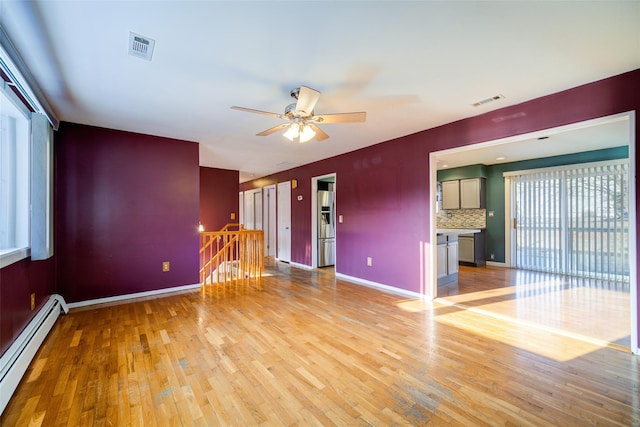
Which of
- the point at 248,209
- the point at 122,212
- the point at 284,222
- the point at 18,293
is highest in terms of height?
the point at 248,209

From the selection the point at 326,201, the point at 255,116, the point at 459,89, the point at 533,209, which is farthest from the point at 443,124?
the point at 533,209

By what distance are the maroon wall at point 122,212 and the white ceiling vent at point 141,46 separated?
2.31m

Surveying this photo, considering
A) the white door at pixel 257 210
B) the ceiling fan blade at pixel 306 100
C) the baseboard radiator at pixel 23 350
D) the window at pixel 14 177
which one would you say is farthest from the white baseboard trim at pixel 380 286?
the window at pixel 14 177

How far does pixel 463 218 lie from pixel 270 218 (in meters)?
5.01

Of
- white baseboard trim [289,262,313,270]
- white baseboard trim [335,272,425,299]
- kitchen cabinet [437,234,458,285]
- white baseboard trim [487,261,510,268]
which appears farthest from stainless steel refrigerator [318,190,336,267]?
white baseboard trim [487,261,510,268]

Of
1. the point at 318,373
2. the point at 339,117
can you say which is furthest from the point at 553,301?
the point at 339,117

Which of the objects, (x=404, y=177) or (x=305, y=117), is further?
(x=404, y=177)

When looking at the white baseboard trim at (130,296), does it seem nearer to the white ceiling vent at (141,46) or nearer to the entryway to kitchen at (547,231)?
the white ceiling vent at (141,46)

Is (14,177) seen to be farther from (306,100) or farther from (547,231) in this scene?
(547,231)

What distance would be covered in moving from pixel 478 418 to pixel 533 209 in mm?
5503

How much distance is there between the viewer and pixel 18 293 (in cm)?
222

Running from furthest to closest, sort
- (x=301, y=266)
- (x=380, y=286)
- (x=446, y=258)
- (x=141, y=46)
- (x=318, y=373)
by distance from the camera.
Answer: (x=301, y=266)
(x=446, y=258)
(x=380, y=286)
(x=318, y=373)
(x=141, y=46)

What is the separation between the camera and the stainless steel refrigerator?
19.5ft

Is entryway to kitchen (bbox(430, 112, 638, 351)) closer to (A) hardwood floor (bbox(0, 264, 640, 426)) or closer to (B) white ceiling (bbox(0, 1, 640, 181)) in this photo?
(A) hardwood floor (bbox(0, 264, 640, 426))
